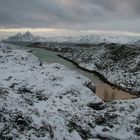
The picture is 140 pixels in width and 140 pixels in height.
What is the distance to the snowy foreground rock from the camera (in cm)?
1748

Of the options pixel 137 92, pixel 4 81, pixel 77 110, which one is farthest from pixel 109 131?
pixel 137 92

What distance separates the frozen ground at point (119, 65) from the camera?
160ft

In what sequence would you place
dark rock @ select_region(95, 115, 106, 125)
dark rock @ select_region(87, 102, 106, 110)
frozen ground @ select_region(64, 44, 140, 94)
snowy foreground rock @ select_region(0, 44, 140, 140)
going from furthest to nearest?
frozen ground @ select_region(64, 44, 140, 94), dark rock @ select_region(87, 102, 106, 110), dark rock @ select_region(95, 115, 106, 125), snowy foreground rock @ select_region(0, 44, 140, 140)

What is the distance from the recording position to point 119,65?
63.6m

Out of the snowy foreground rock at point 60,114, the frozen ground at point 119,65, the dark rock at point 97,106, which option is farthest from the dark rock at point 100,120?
the frozen ground at point 119,65

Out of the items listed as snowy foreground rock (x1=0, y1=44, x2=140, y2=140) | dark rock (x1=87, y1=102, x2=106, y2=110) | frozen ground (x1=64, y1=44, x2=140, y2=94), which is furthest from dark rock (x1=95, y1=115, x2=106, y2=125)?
frozen ground (x1=64, y1=44, x2=140, y2=94)

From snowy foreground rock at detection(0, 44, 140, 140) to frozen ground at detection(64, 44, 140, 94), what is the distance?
18.1 metres

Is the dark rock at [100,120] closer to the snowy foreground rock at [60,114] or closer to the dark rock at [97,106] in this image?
the snowy foreground rock at [60,114]

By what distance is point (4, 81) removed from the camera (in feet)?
104

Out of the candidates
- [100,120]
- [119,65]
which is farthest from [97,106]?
[119,65]

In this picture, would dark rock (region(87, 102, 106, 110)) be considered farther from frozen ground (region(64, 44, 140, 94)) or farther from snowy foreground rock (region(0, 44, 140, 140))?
Result: frozen ground (region(64, 44, 140, 94))

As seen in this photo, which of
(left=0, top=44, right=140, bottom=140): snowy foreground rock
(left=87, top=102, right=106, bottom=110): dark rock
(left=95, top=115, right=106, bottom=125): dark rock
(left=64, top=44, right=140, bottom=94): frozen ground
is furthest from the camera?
(left=64, top=44, right=140, bottom=94): frozen ground

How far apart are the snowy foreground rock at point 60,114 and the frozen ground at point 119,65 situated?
18065 mm

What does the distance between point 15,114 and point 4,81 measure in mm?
14431
